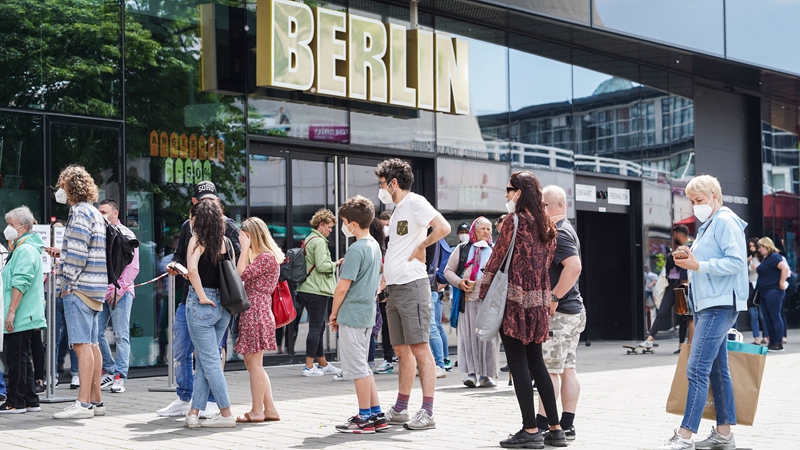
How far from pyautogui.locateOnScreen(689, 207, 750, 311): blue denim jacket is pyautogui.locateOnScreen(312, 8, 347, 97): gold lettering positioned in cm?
743

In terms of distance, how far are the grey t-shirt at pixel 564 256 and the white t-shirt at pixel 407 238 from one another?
107 cm

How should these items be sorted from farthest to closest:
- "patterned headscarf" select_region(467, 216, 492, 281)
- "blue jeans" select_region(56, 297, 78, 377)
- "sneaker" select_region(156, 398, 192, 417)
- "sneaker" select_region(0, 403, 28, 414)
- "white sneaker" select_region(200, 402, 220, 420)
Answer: "patterned headscarf" select_region(467, 216, 492, 281)
"blue jeans" select_region(56, 297, 78, 377)
"sneaker" select_region(0, 403, 28, 414)
"sneaker" select_region(156, 398, 192, 417)
"white sneaker" select_region(200, 402, 220, 420)

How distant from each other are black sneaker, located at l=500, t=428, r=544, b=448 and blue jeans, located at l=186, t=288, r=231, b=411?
227 centimetres

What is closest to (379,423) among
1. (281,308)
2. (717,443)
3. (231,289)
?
(231,289)

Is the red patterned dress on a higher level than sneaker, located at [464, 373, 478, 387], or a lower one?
higher

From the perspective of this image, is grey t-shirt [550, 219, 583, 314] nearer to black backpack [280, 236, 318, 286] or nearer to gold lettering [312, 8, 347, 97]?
black backpack [280, 236, 318, 286]

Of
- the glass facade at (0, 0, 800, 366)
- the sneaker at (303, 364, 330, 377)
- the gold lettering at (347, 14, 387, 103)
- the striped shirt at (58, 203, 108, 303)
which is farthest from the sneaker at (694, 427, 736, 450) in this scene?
the gold lettering at (347, 14, 387, 103)

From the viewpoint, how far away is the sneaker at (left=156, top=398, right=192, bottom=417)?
333 inches

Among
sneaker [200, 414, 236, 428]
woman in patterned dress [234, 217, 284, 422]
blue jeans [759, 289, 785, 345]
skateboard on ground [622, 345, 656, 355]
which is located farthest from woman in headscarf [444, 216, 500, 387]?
blue jeans [759, 289, 785, 345]

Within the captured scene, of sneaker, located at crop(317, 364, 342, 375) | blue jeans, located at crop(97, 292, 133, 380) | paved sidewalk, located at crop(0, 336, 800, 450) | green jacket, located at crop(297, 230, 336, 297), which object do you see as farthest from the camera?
sneaker, located at crop(317, 364, 342, 375)

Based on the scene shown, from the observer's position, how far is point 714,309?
686cm

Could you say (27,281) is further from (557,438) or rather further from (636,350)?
(636,350)

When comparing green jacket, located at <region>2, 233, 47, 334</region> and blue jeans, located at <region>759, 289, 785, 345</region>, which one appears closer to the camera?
green jacket, located at <region>2, 233, 47, 334</region>

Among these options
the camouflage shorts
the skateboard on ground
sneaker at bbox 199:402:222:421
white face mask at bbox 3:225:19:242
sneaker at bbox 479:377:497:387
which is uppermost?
white face mask at bbox 3:225:19:242
